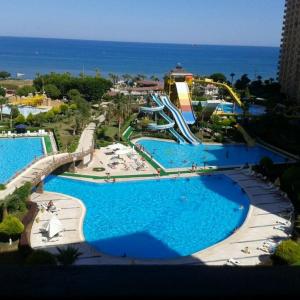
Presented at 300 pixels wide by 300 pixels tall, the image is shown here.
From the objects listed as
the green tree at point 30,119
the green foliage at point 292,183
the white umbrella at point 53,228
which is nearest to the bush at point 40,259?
the white umbrella at point 53,228

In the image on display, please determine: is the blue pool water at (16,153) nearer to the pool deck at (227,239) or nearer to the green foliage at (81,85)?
the pool deck at (227,239)

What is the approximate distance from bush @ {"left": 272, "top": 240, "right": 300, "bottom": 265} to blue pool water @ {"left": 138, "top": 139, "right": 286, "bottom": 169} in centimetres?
1737

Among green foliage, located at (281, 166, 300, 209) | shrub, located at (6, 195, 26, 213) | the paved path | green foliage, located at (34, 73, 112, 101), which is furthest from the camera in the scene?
green foliage, located at (34, 73, 112, 101)

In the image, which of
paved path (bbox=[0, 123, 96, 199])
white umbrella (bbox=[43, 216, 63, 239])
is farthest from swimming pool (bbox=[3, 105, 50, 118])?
white umbrella (bbox=[43, 216, 63, 239])

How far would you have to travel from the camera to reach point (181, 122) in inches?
1780

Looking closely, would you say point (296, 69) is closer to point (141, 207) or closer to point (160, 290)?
point (141, 207)

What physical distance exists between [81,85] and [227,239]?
45.8 meters

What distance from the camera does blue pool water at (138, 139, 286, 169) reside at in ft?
117

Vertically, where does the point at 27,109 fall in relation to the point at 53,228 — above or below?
above

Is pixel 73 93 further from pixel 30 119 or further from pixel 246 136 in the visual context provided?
pixel 246 136

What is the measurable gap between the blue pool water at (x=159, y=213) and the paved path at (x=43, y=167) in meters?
1.16

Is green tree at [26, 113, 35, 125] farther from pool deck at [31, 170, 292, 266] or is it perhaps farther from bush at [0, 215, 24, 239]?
bush at [0, 215, 24, 239]

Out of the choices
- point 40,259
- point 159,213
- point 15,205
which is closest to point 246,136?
point 159,213

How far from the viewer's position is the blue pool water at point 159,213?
797 inches
